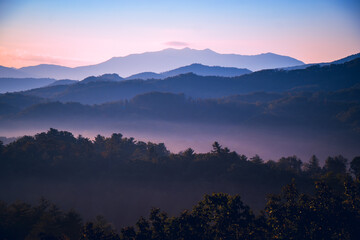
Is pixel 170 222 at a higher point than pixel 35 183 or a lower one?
higher

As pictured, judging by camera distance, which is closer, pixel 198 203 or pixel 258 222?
pixel 258 222

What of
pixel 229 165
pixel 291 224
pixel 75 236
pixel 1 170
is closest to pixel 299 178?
pixel 229 165

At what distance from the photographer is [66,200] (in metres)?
63.7

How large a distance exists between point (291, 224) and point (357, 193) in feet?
20.8

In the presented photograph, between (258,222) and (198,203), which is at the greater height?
(198,203)

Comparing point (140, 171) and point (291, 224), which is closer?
point (291, 224)

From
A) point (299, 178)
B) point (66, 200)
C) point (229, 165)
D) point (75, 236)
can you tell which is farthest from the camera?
point (229, 165)

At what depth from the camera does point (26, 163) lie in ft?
222

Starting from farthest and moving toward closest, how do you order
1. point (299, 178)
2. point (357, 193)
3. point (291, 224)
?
point (299, 178)
point (357, 193)
point (291, 224)

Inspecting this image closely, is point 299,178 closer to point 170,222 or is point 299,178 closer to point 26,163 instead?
point 170,222

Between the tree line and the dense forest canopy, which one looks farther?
the dense forest canopy

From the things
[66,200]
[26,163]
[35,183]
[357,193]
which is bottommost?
[66,200]

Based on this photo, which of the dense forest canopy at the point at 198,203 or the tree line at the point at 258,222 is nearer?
the tree line at the point at 258,222

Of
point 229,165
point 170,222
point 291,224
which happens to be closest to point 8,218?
point 170,222
